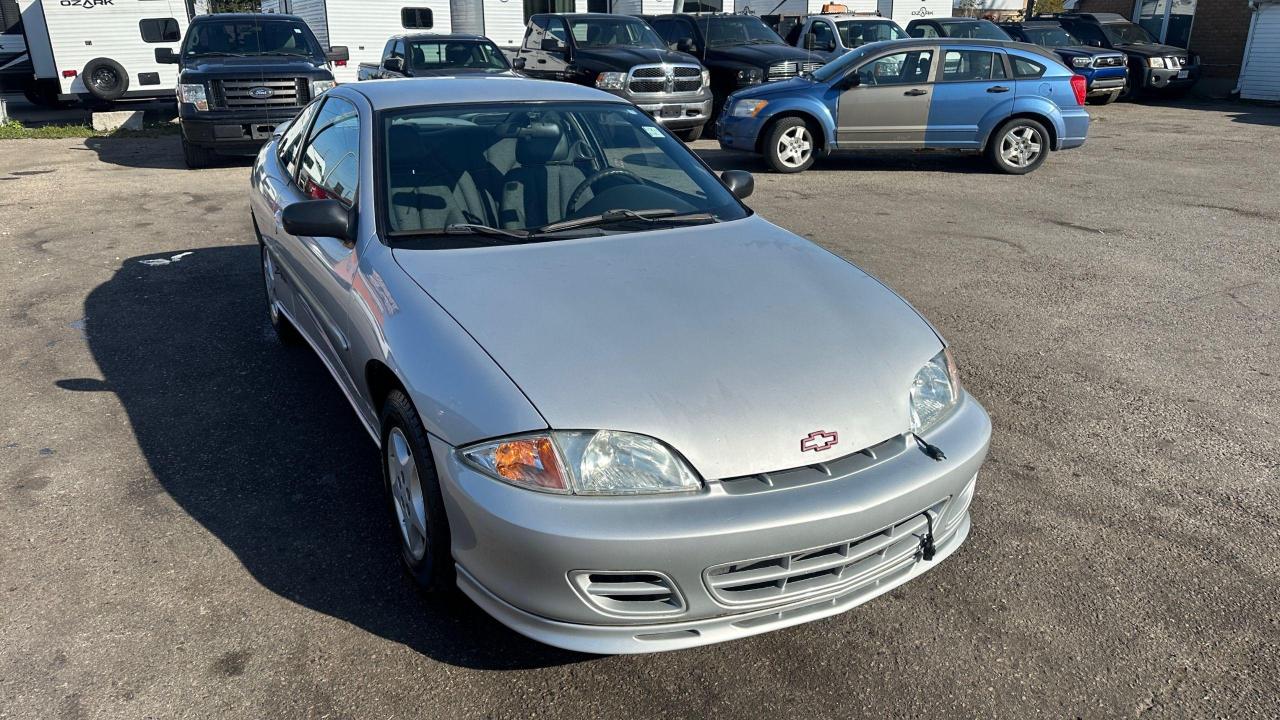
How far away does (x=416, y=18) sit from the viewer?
18.7 metres

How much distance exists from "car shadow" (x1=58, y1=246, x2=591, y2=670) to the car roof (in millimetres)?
1513

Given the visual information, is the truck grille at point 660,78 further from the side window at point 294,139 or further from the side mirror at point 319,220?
the side mirror at point 319,220

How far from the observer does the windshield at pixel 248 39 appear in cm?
1248

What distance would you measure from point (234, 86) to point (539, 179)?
9.01 metres

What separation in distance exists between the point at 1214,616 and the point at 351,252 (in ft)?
10.7

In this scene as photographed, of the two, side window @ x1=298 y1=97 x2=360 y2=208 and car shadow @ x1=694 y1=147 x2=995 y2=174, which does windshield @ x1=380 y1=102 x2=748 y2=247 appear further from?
car shadow @ x1=694 y1=147 x2=995 y2=174

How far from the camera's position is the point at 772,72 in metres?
14.6

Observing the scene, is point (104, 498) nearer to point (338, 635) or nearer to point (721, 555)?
point (338, 635)

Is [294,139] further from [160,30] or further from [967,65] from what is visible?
[160,30]

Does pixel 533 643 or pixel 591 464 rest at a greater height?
pixel 591 464

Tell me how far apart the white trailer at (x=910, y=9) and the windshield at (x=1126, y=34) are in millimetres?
3589

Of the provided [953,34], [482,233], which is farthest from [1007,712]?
[953,34]

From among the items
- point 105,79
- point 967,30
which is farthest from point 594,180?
point 105,79

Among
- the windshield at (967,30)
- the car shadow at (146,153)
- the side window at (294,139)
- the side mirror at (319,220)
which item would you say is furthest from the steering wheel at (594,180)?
the windshield at (967,30)
